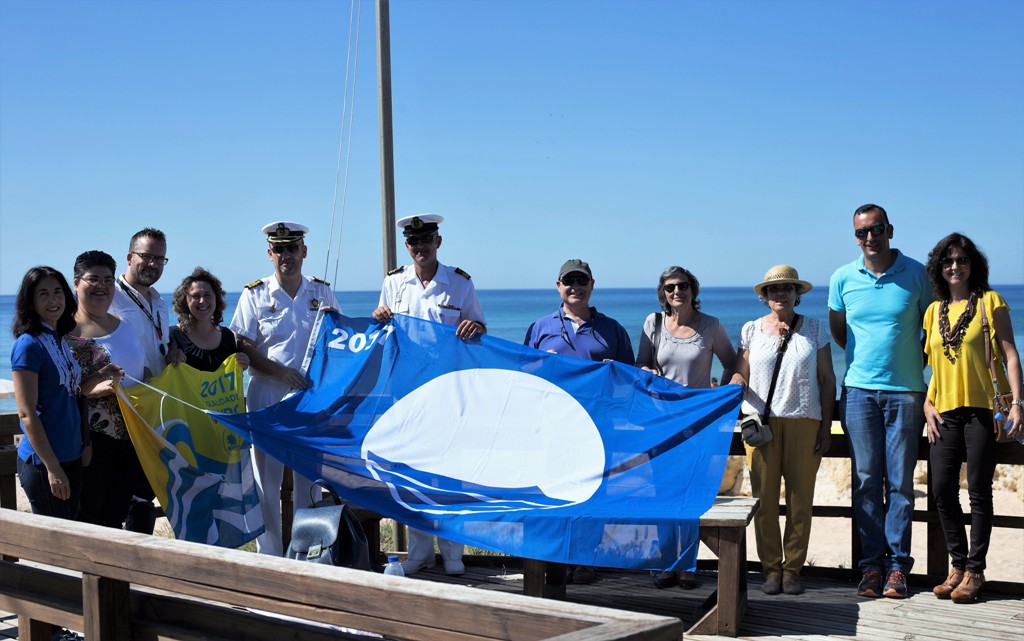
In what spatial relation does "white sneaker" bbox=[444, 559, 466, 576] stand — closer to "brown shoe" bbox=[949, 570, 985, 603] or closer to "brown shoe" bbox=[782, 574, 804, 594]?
"brown shoe" bbox=[782, 574, 804, 594]

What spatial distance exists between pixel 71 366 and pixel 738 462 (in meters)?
14.1

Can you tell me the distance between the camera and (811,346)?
5.68m

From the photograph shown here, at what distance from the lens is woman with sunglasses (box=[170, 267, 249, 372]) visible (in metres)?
5.84

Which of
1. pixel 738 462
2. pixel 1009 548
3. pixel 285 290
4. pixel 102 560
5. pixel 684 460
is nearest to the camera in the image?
pixel 102 560

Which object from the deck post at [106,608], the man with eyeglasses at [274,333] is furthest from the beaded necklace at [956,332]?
the deck post at [106,608]

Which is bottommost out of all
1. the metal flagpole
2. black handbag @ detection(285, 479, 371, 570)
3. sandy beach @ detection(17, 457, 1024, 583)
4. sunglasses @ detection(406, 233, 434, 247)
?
sandy beach @ detection(17, 457, 1024, 583)

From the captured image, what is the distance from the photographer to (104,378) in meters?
5.09

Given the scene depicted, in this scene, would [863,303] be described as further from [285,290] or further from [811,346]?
[285,290]

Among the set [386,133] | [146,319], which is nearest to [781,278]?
[386,133]

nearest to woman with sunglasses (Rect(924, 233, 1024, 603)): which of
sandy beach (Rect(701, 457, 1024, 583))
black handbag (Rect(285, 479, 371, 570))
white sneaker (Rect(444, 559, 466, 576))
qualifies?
white sneaker (Rect(444, 559, 466, 576))

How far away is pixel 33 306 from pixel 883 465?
4681 mm

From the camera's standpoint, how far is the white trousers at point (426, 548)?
20.9 ft

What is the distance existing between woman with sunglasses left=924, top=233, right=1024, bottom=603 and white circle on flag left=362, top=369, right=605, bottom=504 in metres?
1.93

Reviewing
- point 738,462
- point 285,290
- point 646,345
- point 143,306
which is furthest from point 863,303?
point 738,462
